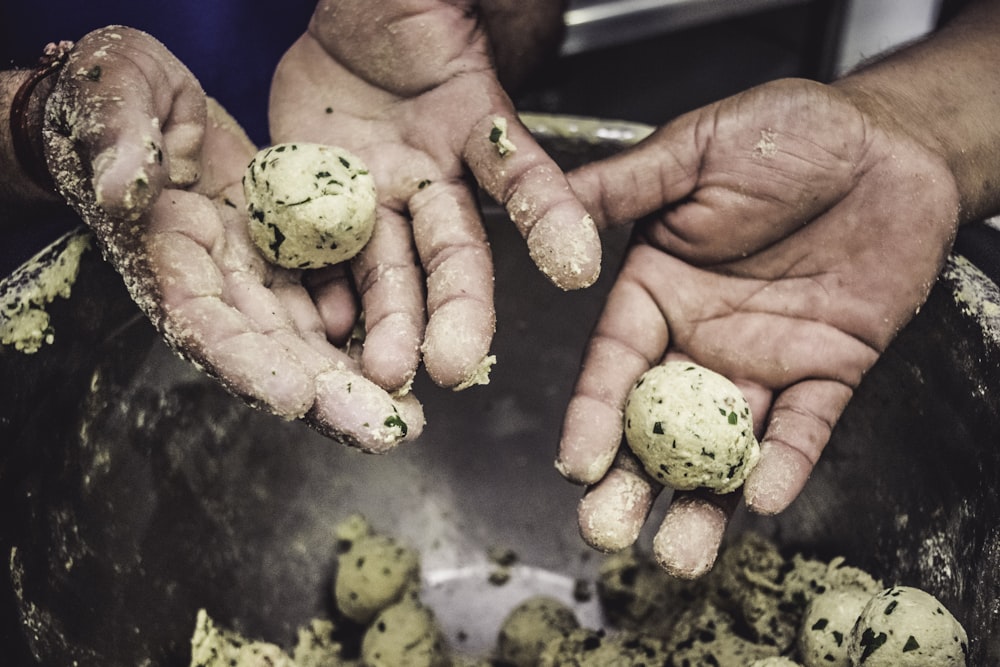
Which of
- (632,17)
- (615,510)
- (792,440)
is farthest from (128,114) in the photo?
(632,17)

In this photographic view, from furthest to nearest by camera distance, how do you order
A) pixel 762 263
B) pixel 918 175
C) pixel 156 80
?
pixel 762 263 < pixel 918 175 < pixel 156 80

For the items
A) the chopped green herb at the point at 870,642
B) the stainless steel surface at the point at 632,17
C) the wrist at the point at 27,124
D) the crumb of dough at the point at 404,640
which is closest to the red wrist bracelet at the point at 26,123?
the wrist at the point at 27,124

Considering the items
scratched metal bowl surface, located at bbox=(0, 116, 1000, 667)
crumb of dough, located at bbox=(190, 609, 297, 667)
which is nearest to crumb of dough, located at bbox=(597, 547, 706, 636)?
scratched metal bowl surface, located at bbox=(0, 116, 1000, 667)

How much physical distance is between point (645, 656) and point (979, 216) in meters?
1.23

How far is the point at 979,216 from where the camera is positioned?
1826mm

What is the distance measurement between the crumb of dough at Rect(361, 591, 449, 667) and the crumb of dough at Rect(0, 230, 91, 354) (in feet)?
3.29

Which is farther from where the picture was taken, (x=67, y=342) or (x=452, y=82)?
(x=452, y=82)

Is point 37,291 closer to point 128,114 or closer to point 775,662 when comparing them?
point 128,114

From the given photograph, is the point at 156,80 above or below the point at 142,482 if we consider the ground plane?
above

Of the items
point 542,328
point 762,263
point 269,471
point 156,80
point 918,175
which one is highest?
point 156,80

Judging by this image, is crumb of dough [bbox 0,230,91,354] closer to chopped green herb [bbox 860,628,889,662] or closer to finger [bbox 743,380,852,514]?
finger [bbox 743,380,852,514]

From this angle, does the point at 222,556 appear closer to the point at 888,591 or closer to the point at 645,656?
the point at 645,656

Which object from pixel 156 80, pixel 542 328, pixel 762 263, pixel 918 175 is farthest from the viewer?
pixel 542 328

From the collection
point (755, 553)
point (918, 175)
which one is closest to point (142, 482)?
point (755, 553)
